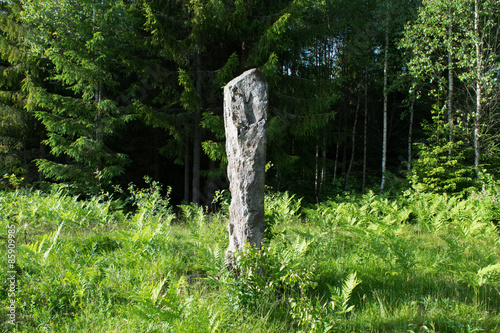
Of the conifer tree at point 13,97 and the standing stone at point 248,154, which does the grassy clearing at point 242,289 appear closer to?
the standing stone at point 248,154

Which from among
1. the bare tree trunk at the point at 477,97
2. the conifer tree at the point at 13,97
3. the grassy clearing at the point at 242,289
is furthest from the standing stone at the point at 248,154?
the conifer tree at the point at 13,97

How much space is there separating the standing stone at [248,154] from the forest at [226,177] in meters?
0.32

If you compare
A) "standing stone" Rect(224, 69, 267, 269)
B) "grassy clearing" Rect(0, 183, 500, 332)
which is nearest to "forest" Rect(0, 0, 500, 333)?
"grassy clearing" Rect(0, 183, 500, 332)

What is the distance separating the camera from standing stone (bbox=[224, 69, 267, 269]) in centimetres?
308

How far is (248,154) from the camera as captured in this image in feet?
10.1

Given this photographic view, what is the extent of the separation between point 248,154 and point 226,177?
7349 millimetres

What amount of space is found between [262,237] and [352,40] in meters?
12.6

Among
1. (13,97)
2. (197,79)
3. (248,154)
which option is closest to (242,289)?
(248,154)

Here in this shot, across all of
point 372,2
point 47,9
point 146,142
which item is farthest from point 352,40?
point 47,9

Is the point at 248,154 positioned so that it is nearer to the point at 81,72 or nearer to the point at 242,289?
the point at 242,289

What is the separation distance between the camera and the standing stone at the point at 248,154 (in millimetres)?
3080

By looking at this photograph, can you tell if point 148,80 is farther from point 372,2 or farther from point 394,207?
point 372,2

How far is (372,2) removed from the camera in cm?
1295

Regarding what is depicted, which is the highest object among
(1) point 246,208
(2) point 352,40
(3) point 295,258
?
(2) point 352,40
